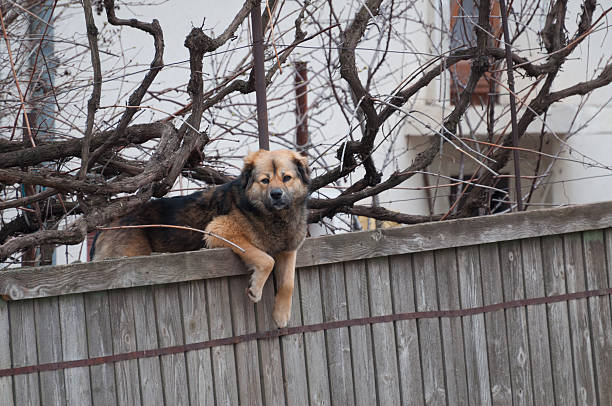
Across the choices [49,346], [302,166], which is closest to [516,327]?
[302,166]

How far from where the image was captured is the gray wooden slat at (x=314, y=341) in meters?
4.38

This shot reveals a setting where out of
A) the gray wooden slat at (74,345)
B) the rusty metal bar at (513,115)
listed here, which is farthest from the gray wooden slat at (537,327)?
the gray wooden slat at (74,345)

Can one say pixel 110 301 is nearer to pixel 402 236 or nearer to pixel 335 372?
pixel 335 372

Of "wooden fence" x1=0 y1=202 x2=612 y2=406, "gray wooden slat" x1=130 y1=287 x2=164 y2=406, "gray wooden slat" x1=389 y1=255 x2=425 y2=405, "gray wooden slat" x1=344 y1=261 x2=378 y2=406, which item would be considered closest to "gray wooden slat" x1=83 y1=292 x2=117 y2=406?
"wooden fence" x1=0 y1=202 x2=612 y2=406

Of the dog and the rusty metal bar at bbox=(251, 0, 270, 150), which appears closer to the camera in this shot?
the dog

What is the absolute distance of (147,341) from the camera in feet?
13.0

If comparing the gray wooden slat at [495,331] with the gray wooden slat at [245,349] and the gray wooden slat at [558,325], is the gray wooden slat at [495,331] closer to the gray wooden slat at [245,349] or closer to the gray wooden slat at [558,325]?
the gray wooden slat at [558,325]

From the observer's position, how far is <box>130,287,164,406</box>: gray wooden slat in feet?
13.0

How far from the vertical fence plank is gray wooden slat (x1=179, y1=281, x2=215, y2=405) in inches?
67.1

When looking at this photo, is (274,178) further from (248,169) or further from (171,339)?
(171,339)

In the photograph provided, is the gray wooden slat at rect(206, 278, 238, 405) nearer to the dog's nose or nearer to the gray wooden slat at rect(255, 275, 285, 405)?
the gray wooden slat at rect(255, 275, 285, 405)

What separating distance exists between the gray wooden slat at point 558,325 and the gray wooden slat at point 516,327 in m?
0.20

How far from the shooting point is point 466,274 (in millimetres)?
4734

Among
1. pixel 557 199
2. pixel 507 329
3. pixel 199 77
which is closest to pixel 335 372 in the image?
pixel 507 329
